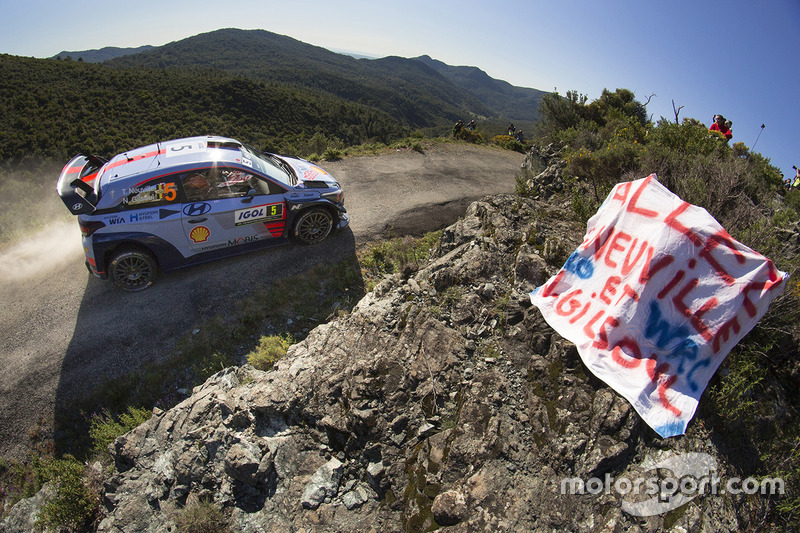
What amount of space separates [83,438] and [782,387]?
28.8 ft

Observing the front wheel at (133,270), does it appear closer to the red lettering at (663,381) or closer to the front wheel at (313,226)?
the front wheel at (313,226)

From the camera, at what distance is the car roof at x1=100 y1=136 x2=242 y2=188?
5762 mm

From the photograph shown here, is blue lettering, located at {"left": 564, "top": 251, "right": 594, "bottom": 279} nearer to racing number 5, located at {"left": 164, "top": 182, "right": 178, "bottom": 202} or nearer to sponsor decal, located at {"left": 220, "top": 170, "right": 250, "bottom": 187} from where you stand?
sponsor decal, located at {"left": 220, "top": 170, "right": 250, "bottom": 187}

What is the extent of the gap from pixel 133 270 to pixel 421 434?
5.80m

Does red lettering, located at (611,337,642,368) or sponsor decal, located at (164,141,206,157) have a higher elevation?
sponsor decal, located at (164,141,206,157)

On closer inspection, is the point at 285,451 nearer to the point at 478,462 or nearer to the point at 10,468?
the point at 478,462

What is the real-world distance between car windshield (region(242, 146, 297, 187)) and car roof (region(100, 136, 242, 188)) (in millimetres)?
267

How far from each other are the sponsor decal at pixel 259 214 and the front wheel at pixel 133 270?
1652 mm

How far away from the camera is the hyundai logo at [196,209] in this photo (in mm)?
6020

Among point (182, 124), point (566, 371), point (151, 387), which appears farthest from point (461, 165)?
point (182, 124)

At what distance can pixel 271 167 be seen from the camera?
6.95 m

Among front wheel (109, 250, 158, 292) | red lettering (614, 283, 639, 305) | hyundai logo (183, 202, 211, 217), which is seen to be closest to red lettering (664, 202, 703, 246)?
red lettering (614, 283, 639, 305)

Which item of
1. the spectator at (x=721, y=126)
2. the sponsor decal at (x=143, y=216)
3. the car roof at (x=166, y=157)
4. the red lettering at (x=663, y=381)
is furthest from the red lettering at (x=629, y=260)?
the spectator at (x=721, y=126)

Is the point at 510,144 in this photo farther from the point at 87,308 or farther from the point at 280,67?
the point at 280,67
